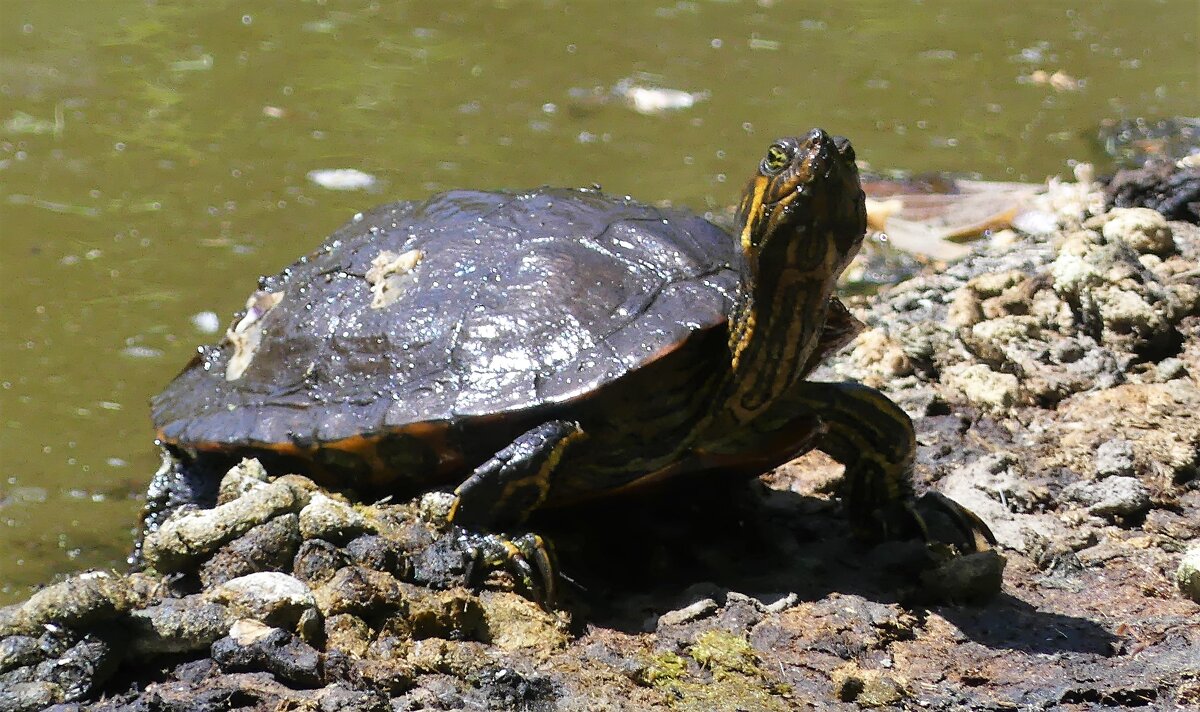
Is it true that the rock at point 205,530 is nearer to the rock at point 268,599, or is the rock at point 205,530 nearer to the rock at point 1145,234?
the rock at point 268,599

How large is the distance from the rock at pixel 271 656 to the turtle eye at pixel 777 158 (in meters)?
1.39

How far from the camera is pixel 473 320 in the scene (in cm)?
310

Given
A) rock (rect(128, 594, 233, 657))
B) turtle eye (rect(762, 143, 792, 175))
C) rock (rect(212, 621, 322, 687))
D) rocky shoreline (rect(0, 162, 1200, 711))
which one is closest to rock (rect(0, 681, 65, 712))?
rocky shoreline (rect(0, 162, 1200, 711))

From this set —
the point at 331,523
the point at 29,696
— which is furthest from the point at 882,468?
the point at 29,696

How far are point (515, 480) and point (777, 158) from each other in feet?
3.02

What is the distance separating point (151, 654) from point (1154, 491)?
100 inches

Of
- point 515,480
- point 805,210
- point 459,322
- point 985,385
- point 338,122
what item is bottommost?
point 338,122

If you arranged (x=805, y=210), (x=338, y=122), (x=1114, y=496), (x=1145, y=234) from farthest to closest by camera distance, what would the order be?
(x=338, y=122) < (x=1145, y=234) < (x=1114, y=496) < (x=805, y=210)

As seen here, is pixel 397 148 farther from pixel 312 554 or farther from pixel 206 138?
pixel 312 554

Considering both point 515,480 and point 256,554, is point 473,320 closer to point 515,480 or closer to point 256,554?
point 515,480

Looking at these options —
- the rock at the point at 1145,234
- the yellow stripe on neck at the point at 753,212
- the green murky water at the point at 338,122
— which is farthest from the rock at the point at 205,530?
the rock at the point at 1145,234

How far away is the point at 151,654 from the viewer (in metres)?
2.31

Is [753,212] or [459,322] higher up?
[753,212]

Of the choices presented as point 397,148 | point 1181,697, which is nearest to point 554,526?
point 1181,697
